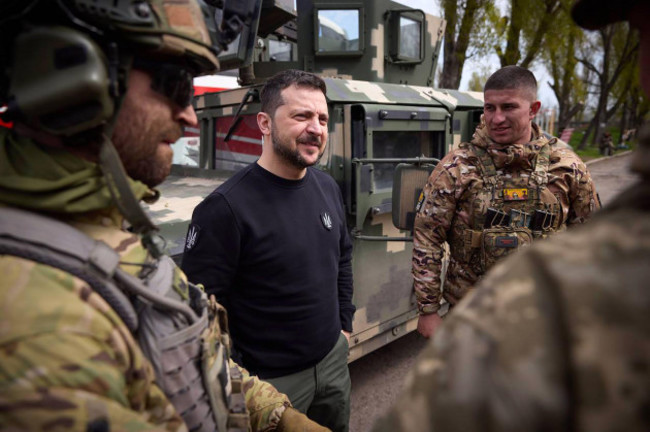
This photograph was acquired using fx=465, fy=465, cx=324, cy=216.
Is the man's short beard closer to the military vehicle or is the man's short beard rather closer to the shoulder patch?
the shoulder patch

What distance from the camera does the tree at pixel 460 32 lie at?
10.7 meters

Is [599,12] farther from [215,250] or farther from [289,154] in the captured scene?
[215,250]

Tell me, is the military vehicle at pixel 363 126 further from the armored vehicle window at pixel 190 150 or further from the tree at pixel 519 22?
the tree at pixel 519 22

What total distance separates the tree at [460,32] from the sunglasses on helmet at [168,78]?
35.4 feet

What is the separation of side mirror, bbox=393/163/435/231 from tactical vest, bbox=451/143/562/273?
1.28ft

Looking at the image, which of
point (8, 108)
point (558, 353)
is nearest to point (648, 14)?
point (558, 353)

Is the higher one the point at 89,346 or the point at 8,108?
the point at 8,108

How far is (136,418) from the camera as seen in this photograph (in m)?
0.75

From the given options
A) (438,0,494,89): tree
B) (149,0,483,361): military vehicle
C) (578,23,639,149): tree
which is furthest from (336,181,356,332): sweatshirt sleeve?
(578,23,639,149): tree

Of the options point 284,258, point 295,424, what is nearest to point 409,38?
point 284,258

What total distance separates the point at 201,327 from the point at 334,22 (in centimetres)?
375

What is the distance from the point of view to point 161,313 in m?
0.95

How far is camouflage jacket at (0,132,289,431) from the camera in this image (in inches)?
26.3

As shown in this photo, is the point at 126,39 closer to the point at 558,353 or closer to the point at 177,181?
the point at 558,353
